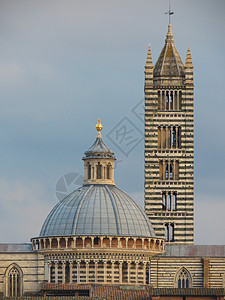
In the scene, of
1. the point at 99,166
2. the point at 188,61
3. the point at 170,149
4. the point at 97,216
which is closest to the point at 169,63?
the point at 188,61

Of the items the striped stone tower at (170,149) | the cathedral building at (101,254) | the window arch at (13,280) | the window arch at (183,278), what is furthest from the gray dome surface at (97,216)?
the striped stone tower at (170,149)

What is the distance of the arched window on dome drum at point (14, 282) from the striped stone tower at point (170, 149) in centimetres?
1388

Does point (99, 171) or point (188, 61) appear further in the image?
point (188, 61)

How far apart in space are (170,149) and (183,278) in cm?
1411

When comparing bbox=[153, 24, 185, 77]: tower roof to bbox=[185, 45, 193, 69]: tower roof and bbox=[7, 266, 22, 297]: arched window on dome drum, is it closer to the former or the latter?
bbox=[185, 45, 193, 69]: tower roof

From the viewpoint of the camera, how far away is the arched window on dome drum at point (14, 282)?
91.7 meters

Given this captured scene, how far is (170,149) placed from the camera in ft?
341

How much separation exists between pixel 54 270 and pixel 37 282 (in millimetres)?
1353

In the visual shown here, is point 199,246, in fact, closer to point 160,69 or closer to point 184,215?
point 184,215

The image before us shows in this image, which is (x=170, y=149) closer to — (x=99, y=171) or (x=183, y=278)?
(x=99, y=171)

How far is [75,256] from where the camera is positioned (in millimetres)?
90750

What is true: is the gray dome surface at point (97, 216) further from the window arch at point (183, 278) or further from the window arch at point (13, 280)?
the window arch at point (183, 278)

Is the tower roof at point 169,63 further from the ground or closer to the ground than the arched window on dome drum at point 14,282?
further from the ground

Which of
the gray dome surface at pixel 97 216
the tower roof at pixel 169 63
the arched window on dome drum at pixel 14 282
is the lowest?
the arched window on dome drum at pixel 14 282
